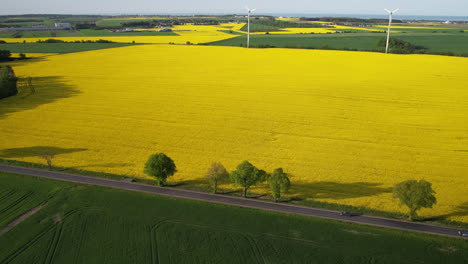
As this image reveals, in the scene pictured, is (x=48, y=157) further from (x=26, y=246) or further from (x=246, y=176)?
(x=246, y=176)

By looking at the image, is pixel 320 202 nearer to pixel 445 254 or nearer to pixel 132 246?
pixel 445 254

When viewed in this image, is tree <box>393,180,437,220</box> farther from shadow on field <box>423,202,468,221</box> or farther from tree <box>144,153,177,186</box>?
tree <box>144,153,177,186</box>

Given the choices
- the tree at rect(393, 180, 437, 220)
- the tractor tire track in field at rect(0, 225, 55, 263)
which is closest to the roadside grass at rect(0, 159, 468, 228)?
the tree at rect(393, 180, 437, 220)

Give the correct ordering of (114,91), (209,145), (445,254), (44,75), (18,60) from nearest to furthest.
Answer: (445,254) < (209,145) < (114,91) < (44,75) < (18,60)

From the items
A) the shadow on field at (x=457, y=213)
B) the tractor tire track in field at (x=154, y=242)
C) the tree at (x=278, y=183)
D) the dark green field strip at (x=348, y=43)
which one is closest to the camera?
the tractor tire track in field at (x=154, y=242)

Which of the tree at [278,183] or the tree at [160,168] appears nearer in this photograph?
the tree at [278,183]

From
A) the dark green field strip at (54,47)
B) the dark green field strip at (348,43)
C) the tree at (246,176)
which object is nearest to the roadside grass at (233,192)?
the tree at (246,176)

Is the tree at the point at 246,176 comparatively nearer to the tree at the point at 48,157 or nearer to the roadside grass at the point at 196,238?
the roadside grass at the point at 196,238

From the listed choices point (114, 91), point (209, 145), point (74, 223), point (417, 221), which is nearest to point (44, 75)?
point (114, 91)
